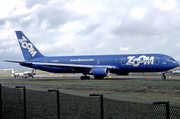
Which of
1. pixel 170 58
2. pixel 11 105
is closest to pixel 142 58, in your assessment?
pixel 170 58

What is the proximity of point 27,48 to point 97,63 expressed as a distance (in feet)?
53.4

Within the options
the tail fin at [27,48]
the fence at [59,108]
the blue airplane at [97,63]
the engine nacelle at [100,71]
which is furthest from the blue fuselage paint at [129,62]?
the fence at [59,108]

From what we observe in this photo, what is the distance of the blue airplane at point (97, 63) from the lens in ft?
130

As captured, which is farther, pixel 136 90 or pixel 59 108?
pixel 136 90

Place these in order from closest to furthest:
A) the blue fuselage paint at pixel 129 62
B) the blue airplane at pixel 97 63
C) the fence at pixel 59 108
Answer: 1. the fence at pixel 59 108
2. the blue fuselage paint at pixel 129 62
3. the blue airplane at pixel 97 63

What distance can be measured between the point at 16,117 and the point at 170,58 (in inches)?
1321

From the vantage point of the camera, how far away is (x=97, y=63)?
44094 mm

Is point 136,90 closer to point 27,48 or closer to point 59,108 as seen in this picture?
point 59,108

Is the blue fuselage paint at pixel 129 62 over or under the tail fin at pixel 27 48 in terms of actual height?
under

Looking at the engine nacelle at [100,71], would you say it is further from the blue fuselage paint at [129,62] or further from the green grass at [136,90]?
the green grass at [136,90]

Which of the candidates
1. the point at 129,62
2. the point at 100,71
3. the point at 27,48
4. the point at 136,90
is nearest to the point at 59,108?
the point at 136,90

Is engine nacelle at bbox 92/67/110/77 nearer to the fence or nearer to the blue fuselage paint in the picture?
the blue fuselage paint

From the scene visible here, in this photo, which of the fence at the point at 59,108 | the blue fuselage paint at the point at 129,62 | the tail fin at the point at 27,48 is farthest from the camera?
the tail fin at the point at 27,48

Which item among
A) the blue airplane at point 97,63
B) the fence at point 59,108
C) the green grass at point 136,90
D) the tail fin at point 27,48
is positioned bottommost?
the green grass at point 136,90
